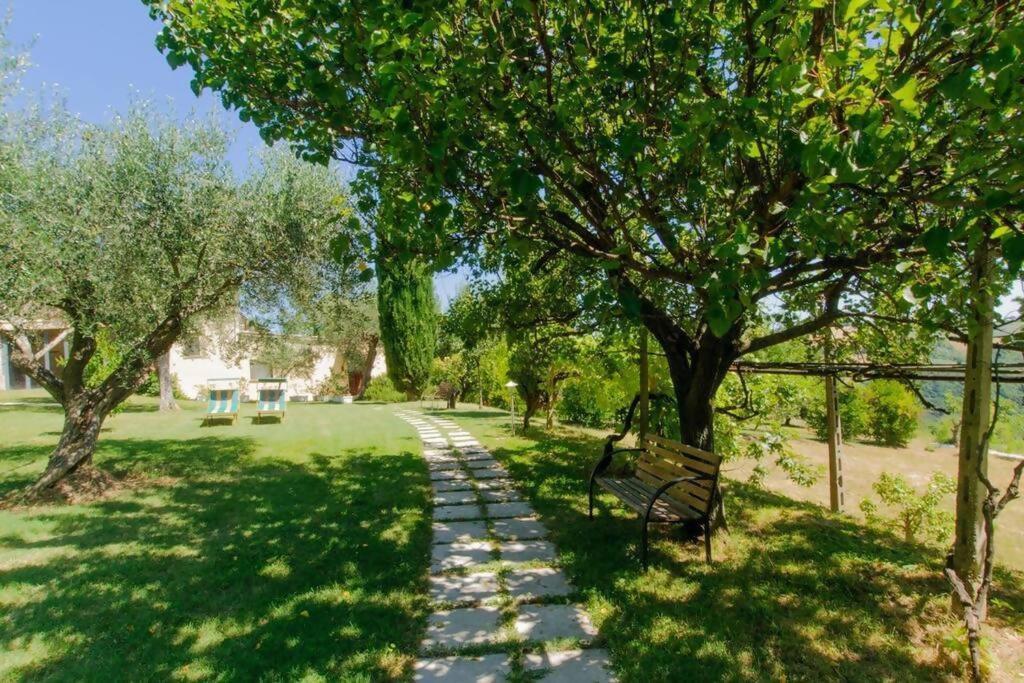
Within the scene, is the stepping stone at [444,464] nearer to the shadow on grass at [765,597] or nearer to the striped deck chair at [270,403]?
the shadow on grass at [765,597]

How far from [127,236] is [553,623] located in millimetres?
6729

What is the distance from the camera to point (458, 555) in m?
5.04

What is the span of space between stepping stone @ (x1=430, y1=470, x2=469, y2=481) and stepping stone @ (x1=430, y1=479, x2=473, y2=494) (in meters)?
0.20

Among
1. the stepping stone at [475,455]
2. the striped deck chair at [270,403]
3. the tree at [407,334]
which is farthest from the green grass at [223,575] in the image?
the tree at [407,334]

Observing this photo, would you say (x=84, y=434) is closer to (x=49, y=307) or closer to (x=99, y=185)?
(x=49, y=307)

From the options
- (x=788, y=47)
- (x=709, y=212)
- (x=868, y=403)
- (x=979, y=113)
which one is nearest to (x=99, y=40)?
(x=709, y=212)

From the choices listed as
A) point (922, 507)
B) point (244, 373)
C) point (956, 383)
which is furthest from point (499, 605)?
point (244, 373)

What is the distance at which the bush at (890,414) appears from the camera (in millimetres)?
15336

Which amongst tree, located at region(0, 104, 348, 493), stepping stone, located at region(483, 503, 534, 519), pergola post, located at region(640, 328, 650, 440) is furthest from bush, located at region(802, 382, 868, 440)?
tree, located at region(0, 104, 348, 493)

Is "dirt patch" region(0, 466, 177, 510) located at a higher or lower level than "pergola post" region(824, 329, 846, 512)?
lower

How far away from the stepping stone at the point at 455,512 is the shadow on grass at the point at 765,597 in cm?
81

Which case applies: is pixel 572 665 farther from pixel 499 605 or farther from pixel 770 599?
pixel 770 599

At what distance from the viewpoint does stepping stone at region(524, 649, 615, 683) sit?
3.22 m

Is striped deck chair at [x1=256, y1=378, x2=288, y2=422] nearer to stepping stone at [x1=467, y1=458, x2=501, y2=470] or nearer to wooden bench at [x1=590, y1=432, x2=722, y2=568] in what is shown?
stepping stone at [x1=467, y1=458, x2=501, y2=470]
